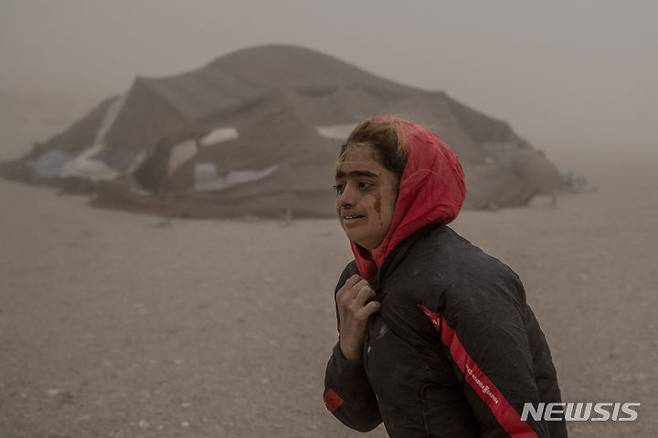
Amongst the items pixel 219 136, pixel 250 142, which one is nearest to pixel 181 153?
pixel 219 136

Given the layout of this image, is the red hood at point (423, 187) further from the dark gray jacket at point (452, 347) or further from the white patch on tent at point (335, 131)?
the white patch on tent at point (335, 131)

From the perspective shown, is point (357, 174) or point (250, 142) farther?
point (250, 142)

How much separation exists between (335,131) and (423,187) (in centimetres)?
984

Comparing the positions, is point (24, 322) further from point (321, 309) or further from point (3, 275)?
point (321, 309)

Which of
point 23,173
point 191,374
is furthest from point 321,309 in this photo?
point 23,173

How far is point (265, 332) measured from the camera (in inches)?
202

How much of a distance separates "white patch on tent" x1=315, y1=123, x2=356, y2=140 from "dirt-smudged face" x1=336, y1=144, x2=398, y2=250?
9.29 meters

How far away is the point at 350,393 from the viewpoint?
195cm

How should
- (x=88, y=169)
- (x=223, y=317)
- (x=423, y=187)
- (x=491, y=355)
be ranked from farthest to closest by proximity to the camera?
(x=88, y=169)
(x=223, y=317)
(x=423, y=187)
(x=491, y=355)

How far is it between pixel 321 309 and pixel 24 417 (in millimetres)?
2489

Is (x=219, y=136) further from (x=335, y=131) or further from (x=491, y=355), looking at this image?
(x=491, y=355)

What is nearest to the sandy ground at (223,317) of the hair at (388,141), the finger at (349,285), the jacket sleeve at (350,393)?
the jacket sleeve at (350,393)

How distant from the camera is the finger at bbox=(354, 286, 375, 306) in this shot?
180cm

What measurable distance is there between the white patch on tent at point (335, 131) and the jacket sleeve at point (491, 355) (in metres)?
9.58
